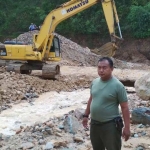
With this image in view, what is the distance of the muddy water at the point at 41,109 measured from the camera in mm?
8591

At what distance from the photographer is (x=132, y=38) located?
25547 mm

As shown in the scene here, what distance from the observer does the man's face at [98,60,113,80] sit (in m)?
4.14

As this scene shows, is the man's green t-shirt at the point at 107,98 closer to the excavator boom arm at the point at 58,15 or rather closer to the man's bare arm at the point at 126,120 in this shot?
the man's bare arm at the point at 126,120

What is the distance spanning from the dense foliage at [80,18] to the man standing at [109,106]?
21.1 metres

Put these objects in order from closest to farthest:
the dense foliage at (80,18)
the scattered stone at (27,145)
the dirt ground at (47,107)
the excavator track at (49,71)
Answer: the scattered stone at (27,145), the dirt ground at (47,107), the excavator track at (49,71), the dense foliage at (80,18)

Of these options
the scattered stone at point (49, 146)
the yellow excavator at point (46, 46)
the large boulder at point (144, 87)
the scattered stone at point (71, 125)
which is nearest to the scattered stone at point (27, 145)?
the scattered stone at point (49, 146)

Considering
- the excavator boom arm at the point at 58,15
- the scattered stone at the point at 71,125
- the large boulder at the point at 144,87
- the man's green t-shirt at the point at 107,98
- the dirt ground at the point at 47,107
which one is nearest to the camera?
the man's green t-shirt at the point at 107,98

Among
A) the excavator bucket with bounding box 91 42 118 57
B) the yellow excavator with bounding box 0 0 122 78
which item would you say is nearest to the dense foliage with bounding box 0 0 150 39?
the excavator bucket with bounding box 91 42 118 57

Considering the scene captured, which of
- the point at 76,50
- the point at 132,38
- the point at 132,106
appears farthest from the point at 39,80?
the point at 132,38

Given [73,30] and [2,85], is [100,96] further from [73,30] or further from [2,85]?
[73,30]

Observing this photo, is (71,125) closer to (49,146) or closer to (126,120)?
A: (49,146)

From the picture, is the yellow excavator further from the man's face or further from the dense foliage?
the dense foliage

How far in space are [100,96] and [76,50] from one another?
16.7 metres

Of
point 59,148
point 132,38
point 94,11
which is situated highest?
point 94,11
